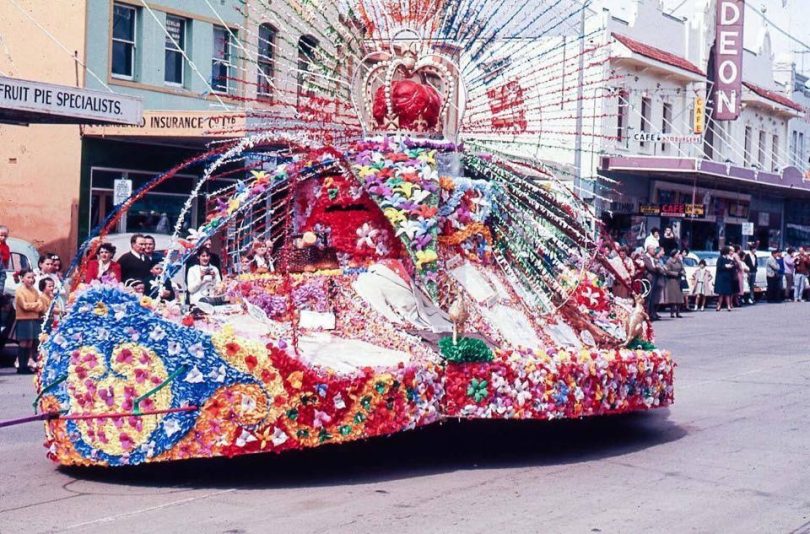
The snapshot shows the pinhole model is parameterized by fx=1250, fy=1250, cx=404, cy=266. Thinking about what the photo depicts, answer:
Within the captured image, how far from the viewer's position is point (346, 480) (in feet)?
26.6

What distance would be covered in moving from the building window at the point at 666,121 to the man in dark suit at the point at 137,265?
25.9 meters

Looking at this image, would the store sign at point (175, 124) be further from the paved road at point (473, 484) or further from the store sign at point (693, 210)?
the store sign at point (693, 210)

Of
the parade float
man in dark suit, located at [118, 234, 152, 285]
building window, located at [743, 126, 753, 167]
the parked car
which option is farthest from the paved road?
building window, located at [743, 126, 753, 167]

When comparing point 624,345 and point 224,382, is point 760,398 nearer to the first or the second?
point 624,345

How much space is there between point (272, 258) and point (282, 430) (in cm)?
271

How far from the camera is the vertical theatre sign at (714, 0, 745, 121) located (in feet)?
126

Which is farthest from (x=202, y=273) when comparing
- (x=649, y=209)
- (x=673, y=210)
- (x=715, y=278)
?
(x=673, y=210)

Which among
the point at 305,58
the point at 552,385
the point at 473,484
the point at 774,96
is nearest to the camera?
the point at 473,484

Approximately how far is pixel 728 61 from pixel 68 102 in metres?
25.9

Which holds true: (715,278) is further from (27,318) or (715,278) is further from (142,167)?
(27,318)

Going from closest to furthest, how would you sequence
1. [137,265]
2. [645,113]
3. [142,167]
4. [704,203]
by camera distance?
1. [137,265]
2. [142,167]
3. [645,113]
4. [704,203]

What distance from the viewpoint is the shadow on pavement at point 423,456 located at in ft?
26.3

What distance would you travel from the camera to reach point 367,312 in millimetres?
8836

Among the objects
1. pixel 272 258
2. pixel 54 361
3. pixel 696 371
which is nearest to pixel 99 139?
pixel 696 371
